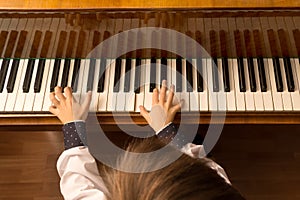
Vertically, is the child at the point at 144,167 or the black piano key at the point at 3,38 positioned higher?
the black piano key at the point at 3,38

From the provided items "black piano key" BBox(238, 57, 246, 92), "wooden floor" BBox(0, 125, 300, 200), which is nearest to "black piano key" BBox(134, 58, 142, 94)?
"black piano key" BBox(238, 57, 246, 92)

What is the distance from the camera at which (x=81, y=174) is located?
1.33 m

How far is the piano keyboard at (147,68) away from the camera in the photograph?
1.39 meters

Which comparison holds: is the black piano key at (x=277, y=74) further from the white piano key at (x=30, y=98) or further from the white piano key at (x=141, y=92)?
the white piano key at (x=30, y=98)

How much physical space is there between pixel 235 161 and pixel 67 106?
95 cm

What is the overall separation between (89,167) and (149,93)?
29 cm

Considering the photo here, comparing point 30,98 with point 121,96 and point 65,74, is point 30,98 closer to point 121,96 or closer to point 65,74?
point 65,74

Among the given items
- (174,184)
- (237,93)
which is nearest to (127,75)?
(237,93)

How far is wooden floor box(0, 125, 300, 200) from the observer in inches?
81.4

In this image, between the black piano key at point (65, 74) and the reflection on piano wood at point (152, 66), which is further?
the black piano key at point (65, 74)

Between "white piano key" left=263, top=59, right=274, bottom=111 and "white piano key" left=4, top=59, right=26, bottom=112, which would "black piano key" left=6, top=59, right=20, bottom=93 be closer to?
"white piano key" left=4, top=59, right=26, bottom=112

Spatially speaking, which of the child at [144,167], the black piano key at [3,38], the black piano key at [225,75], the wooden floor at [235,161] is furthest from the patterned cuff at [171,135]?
the wooden floor at [235,161]

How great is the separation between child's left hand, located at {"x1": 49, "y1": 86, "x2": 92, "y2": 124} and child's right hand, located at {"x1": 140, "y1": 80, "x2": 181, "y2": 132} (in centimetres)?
17

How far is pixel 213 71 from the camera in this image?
4.93 feet
